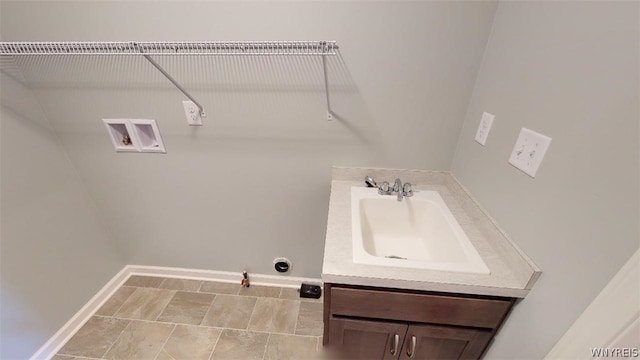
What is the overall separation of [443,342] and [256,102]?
1311 mm

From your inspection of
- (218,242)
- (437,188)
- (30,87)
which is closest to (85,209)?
(30,87)

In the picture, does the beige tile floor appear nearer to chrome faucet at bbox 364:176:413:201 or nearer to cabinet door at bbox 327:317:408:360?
cabinet door at bbox 327:317:408:360

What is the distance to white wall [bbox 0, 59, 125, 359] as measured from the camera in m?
1.16

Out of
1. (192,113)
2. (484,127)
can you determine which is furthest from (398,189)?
(192,113)

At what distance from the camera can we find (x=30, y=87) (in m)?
1.23

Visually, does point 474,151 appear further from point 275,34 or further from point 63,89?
point 63,89

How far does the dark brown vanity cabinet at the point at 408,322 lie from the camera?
0.79 metres

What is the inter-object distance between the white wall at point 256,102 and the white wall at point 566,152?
285 mm

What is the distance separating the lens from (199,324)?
1.54m

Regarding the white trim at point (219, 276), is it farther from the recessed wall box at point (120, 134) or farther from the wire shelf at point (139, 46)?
the wire shelf at point (139, 46)

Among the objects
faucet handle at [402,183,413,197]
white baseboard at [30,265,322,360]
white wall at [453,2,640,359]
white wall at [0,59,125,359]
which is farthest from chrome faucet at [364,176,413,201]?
white wall at [0,59,125,359]

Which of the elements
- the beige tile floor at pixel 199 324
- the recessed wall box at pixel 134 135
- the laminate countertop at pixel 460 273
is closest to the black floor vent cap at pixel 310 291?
the beige tile floor at pixel 199 324

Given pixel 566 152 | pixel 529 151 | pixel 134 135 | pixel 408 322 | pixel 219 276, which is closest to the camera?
pixel 566 152

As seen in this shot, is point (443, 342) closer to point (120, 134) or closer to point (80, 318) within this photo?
point (120, 134)
